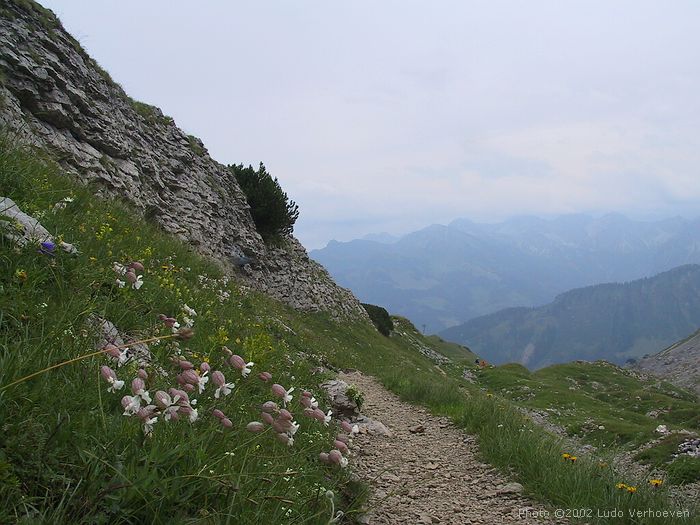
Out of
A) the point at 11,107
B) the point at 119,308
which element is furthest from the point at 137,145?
the point at 119,308

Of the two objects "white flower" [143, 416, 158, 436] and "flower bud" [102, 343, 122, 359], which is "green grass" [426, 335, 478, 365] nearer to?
"flower bud" [102, 343, 122, 359]

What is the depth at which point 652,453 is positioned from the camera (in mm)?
16422

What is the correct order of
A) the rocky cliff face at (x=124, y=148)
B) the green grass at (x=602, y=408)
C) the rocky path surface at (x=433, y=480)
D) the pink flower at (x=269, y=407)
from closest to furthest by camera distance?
the pink flower at (x=269, y=407) < the rocky path surface at (x=433, y=480) < the rocky cliff face at (x=124, y=148) < the green grass at (x=602, y=408)

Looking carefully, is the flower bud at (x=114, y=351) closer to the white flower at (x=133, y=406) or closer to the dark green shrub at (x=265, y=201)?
the white flower at (x=133, y=406)

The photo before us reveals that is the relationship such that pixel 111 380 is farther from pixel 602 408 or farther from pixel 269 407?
pixel 602 408

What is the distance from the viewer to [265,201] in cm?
3606

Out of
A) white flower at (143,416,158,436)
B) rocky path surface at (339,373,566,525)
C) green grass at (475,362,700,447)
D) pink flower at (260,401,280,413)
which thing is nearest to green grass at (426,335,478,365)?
green grass at (475,362,700,447)

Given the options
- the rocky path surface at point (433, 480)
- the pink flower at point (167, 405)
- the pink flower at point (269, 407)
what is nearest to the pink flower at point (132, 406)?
the pink flower at point (167, 405)

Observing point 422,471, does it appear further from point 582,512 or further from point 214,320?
point 214,320

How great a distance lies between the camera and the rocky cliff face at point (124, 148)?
56.3ft

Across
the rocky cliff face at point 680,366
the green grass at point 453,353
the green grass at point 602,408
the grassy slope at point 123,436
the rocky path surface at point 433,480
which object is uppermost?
the rocky cliff face at point 680,366

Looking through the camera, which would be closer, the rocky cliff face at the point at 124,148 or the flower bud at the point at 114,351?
the flower bud at the point at 114,351

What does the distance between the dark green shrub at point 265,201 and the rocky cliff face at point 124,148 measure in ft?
5.77

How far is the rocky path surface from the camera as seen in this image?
5211 millimetres
